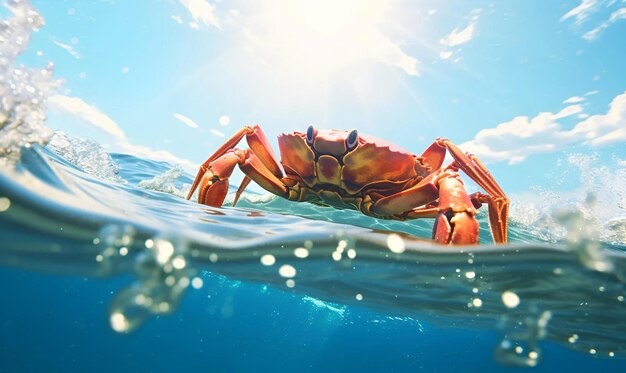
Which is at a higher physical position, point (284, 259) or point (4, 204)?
point (284, 259)

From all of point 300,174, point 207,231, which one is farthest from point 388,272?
point 207,231

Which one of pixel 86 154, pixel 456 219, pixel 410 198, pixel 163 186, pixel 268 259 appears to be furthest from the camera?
pixel 163 186

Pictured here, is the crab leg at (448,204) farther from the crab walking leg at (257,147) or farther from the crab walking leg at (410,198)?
the crab walking leg at (257,147)

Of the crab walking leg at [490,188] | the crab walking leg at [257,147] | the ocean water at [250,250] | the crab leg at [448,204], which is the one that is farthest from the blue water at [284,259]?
the crab walking leg at [257,147]

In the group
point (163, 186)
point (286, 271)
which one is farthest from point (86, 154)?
point (286, 271)

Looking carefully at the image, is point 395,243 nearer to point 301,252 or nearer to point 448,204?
point 448,204

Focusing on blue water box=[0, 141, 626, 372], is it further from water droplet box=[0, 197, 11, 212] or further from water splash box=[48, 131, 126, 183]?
water splash box=[48, 131, 126, 183]
